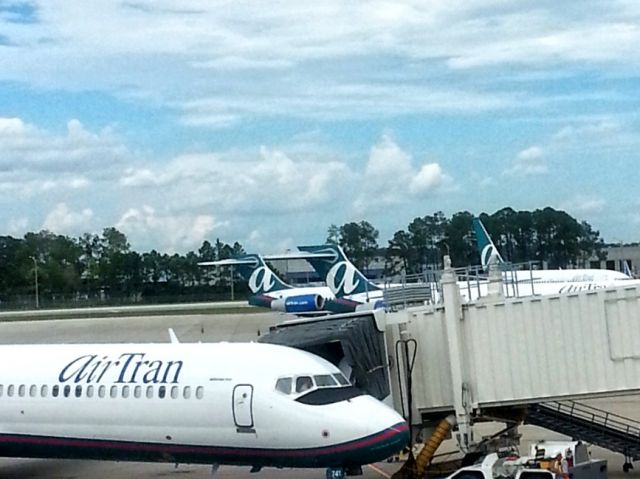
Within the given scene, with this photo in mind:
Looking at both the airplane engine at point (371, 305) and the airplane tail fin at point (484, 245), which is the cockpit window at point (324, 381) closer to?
the airplane engine at point (371, 305)

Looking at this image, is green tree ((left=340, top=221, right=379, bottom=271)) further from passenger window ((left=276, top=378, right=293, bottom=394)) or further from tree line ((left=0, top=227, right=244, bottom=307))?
passenger window ((left=276, top=378, right=293, bottom=394))

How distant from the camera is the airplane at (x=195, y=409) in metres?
18.2

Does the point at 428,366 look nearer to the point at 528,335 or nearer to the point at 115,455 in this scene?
the point at 528,335

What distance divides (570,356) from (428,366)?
2.73 m

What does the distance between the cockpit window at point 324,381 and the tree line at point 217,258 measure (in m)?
132

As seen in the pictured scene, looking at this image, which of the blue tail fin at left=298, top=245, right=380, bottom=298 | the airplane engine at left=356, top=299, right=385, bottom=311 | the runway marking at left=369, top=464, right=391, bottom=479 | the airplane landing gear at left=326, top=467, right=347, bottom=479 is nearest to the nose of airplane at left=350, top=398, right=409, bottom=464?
the airplane landing gear at left=326, top=467, right=347, bottom=479

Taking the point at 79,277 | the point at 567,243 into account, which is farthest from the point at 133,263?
the point at 567,243

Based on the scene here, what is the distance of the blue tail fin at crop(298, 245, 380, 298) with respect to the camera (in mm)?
64062

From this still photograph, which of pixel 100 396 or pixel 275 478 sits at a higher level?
pixel 100 396

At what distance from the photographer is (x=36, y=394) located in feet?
69.8

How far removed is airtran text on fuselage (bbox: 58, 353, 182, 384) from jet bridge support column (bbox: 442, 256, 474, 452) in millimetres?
5104

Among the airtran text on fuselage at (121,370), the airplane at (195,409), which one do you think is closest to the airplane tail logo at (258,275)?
the airplane at (195,409)

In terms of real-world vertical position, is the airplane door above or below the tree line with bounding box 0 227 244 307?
below

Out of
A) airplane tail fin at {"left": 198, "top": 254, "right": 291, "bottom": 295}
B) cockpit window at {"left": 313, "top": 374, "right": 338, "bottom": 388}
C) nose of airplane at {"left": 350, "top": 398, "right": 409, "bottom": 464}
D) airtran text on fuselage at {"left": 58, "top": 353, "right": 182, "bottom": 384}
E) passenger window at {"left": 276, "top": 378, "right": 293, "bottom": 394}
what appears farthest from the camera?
airplane tail fin at {"left": 198, "top": 254, "right": 291, "bottom": 295}
